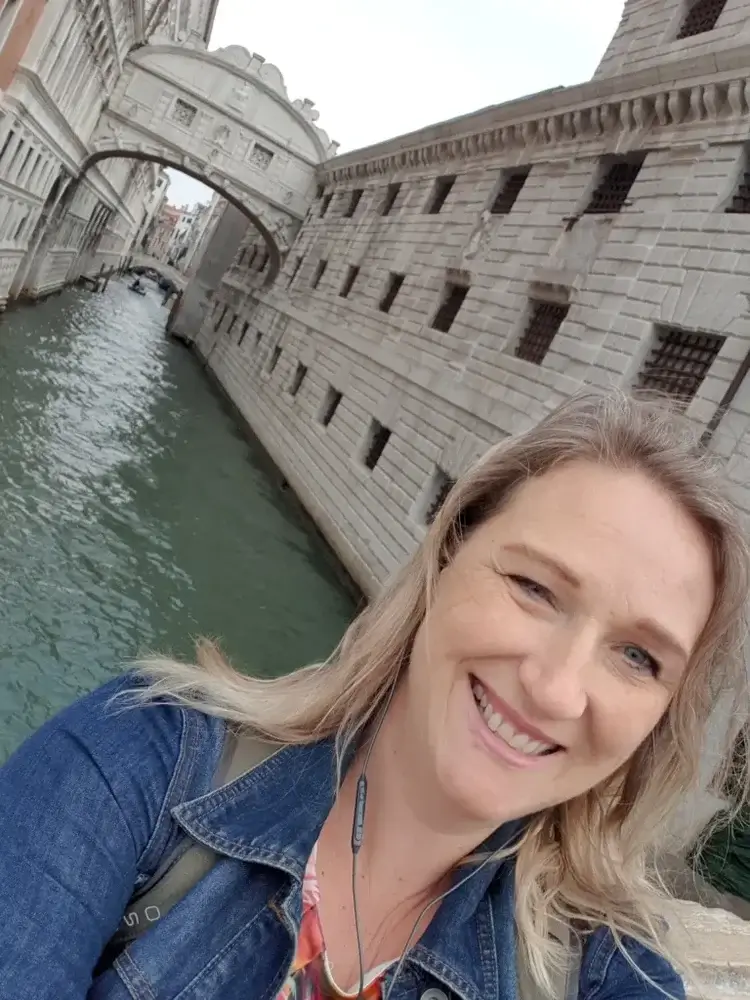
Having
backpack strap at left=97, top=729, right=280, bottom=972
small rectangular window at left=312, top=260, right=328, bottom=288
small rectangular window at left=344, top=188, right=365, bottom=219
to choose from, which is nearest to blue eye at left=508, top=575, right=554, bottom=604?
backpack strap at left=97, top=729, right=280, bottom=972

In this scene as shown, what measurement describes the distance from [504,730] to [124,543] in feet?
27.9

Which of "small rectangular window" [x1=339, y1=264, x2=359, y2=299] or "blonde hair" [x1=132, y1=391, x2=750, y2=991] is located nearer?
"blonde hair" [x1=132, y1=391, x2=750, y2=991]

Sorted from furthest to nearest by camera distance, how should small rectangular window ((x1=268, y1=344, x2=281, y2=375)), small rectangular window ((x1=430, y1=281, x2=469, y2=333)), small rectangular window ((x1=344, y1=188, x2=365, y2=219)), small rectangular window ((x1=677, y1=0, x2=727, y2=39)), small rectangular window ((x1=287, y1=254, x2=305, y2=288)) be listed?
small rectangular window ((x1=287, y1=254, x2=305, y2=288)) → small rectangular window ((x1=268, y1=344, x2=281, y2=375)) → small rectangular window ((x1=344, y1=188, x2=365, y2=219)) → small rectangular window ((x1=430, y1=281, x2=469, y2=333)) → small rectangular window ((x1=677, y1=0, x2=727, y2=39))

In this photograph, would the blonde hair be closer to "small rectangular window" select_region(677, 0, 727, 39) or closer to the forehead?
the forehead

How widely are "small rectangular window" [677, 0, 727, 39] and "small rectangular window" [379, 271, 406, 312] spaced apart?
20.1ft

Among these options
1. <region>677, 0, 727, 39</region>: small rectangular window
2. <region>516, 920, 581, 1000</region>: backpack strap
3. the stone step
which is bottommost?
the stone step

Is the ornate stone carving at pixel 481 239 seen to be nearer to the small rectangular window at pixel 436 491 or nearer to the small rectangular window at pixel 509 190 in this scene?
A: the small rectangular window at pixel 509 190

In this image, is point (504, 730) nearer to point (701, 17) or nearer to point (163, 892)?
point (163, 892)

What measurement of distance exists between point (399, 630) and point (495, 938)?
60cm

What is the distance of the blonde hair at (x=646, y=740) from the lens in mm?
1450

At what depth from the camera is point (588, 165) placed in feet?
32.3

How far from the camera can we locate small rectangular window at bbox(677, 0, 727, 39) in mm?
9438

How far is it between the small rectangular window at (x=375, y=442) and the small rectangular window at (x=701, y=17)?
6.89 metres

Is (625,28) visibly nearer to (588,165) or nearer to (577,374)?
(588,165)
